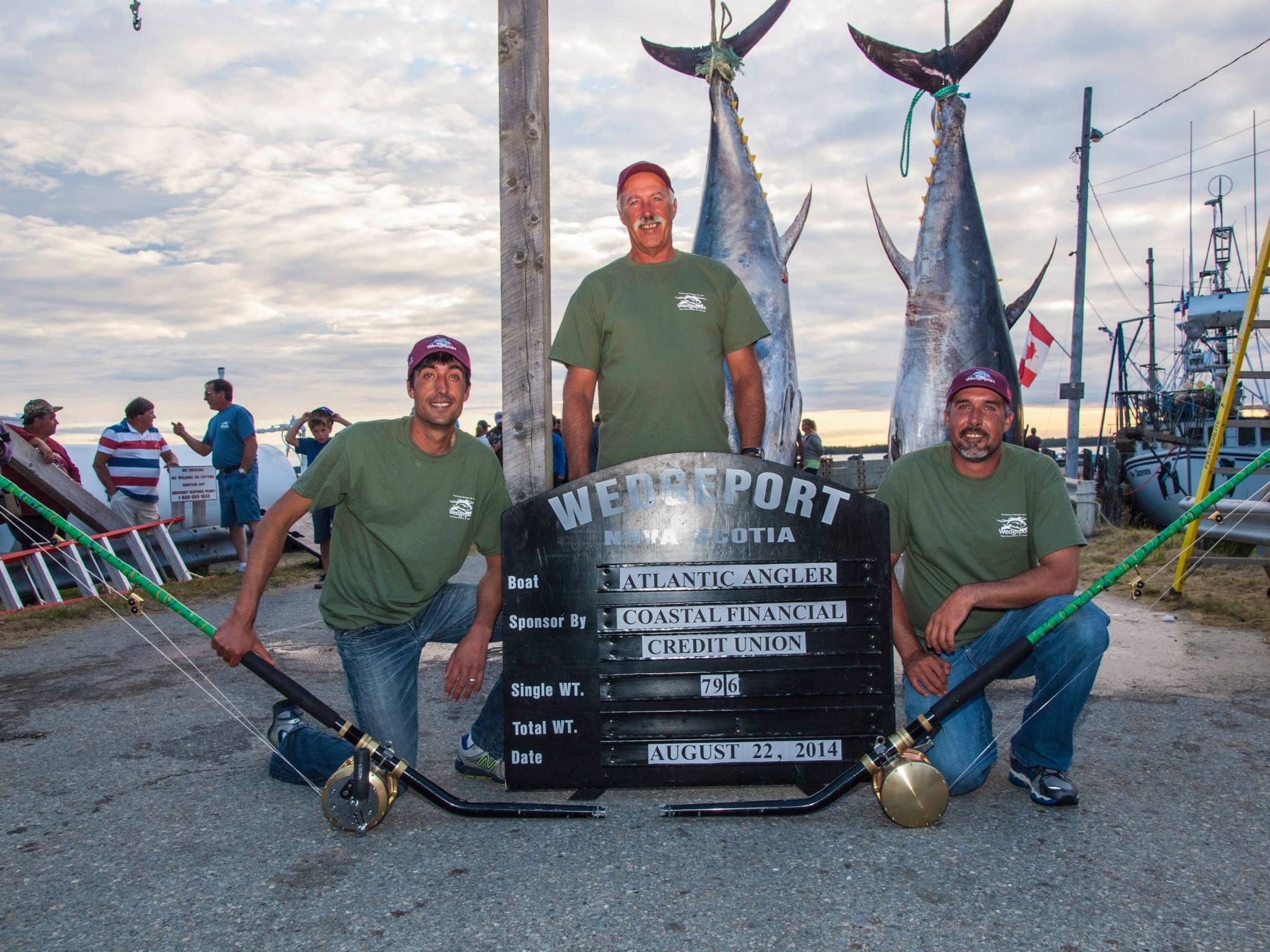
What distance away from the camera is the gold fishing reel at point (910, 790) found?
2.54 metres

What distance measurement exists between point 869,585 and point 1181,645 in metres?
3.24

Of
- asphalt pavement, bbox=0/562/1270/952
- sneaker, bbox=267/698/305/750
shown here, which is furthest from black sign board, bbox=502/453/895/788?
sneaker, bbox=267/698/305/750

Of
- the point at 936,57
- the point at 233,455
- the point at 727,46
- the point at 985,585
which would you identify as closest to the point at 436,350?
the point at 985,585

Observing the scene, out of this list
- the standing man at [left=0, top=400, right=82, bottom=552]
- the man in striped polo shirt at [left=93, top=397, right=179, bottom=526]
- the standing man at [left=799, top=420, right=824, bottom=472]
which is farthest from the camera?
the standing man at [left=799, top=420, right=824, bottom=472]

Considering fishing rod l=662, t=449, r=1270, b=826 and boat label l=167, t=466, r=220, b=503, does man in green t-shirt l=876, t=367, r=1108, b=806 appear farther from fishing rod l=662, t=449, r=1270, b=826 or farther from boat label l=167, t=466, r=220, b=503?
boat label l=167, t=466, r=220, b=503

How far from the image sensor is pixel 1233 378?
5.88 metres

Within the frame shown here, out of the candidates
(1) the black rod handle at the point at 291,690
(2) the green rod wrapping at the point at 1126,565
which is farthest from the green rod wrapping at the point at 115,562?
(2) the green rod wrapping at the point at 1126,565

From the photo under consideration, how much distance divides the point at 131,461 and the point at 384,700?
6617 millimetres

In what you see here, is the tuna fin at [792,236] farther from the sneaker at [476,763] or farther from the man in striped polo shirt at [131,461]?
the man in striped polo shirt at [131,461]

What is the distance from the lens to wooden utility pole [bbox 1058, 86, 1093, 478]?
1527 cm

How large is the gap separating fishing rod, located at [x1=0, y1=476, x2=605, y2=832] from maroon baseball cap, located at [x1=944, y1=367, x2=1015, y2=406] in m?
1.81

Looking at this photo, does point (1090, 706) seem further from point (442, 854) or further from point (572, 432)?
point (442, 854)

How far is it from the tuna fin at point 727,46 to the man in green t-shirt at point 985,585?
289cm

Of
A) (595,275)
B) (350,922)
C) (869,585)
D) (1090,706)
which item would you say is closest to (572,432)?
(595,275)
